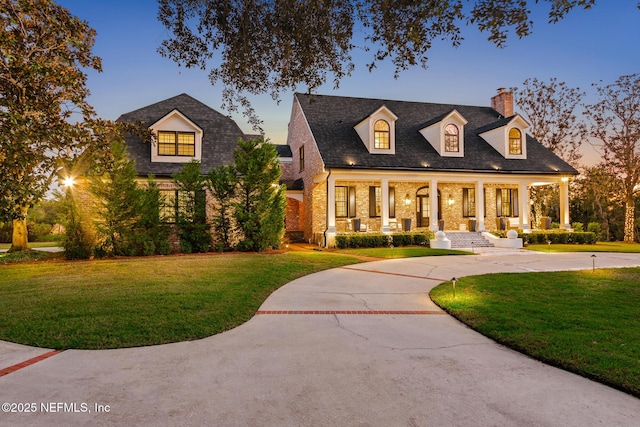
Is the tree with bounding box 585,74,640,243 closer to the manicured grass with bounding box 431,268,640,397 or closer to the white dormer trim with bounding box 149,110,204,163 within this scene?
the manicured grass with bounding box 431,268,640,397

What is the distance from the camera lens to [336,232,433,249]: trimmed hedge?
690 inches

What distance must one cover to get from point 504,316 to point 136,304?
6.45 metres

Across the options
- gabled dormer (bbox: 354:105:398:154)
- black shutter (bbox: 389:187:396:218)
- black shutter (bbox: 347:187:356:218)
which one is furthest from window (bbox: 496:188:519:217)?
black shutter (bbox: 347:187:356:218)

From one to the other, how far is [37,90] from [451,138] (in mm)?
19532

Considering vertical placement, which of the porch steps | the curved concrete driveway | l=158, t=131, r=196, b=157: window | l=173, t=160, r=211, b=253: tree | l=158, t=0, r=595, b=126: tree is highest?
l=158, t=131, r=196, b=157: window

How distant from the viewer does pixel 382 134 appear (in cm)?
Result: 2016

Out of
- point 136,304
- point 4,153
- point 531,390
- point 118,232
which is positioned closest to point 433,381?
point 531,390

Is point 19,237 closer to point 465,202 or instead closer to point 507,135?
point 465,202

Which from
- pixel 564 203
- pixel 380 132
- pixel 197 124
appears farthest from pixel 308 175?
pixel 564 203

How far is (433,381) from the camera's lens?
3.50 meters

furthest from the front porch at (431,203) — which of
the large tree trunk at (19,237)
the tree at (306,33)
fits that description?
the large tree trunk at (19,237)

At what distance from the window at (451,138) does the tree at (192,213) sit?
1427 centimetres

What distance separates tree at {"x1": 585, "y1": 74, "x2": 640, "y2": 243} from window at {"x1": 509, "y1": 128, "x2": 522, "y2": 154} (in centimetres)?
730

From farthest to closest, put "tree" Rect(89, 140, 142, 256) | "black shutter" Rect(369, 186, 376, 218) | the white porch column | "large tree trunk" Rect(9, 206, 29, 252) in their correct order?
"black shutter" Rect(369, 186, 376, 218)
the white porch column
"large tree trunk" Rect(9, 206, 29, 252)
"tree" Rect(89, 140, 142, 256)
